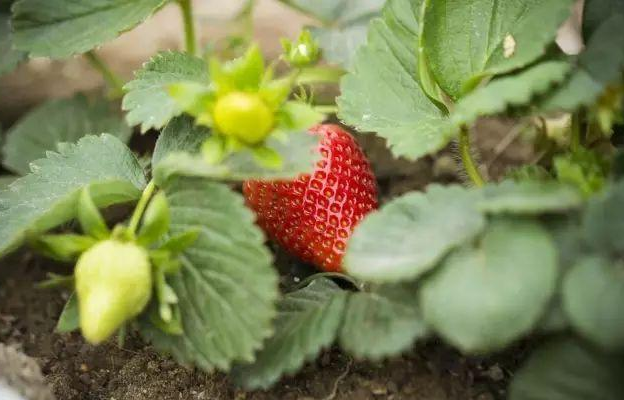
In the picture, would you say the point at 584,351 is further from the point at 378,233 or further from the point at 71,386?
the point at 71,386

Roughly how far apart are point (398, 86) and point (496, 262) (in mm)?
389

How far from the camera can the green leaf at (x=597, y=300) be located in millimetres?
746

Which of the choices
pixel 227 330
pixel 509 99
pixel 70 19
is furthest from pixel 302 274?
pixel 70 19

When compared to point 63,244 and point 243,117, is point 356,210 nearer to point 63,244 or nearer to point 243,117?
point 243,117

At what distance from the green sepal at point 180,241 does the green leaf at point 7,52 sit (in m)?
0.59

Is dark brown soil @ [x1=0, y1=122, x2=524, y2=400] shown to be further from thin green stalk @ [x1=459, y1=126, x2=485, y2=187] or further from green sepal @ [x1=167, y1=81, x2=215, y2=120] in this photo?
green sepal @ [x1=167, y1=81, x2=215, y2=120]

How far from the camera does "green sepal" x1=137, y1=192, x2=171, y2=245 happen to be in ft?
3.08

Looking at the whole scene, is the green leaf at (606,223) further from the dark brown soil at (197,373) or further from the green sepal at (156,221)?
the green sepal at (156,221)

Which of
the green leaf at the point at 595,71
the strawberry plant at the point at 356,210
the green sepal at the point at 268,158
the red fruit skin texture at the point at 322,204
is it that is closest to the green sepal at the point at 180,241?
the strawberry plant at the point at 356,210

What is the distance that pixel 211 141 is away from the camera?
967 millimetres

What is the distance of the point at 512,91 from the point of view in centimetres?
93

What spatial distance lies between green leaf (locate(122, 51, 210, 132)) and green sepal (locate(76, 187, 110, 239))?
0.51 feet

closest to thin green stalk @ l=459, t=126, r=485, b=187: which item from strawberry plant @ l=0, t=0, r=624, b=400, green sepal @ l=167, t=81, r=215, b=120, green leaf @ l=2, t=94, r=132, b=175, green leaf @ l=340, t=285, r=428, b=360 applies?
strawberry plant @ l=0, t=0, r=624, b=400

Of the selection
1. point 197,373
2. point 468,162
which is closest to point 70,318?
point 197,373
